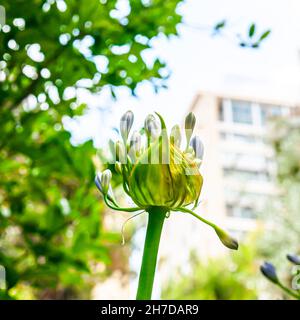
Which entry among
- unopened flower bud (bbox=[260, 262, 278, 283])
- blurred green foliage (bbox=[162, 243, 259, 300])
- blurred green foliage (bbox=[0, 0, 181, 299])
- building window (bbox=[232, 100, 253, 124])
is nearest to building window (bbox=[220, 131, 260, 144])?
building window (bbox=[232, 100, 253, 124])

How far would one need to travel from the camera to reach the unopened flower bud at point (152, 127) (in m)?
0.20

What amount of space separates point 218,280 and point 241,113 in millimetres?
12994

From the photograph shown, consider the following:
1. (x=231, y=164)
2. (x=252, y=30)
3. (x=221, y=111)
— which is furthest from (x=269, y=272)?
(x=221, y=111)

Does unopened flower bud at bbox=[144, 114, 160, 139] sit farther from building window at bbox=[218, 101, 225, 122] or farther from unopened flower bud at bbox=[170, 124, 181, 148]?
building window at bbox=[218, 101, 225, 122]

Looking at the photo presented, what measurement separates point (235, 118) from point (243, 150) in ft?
4.69

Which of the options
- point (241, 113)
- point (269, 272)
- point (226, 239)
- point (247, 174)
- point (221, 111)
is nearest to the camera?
point (226, 239)

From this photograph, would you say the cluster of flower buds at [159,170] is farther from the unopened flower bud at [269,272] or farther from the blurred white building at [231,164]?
the blurred white building at [231,164]

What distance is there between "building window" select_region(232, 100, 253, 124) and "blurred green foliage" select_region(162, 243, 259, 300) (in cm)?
1031

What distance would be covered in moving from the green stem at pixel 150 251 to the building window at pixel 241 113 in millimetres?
16897

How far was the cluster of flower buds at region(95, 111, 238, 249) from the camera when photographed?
0.64ft

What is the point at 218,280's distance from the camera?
4781 millimetres

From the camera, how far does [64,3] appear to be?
57cm

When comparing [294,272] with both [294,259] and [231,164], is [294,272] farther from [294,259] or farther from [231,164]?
[231,164]
